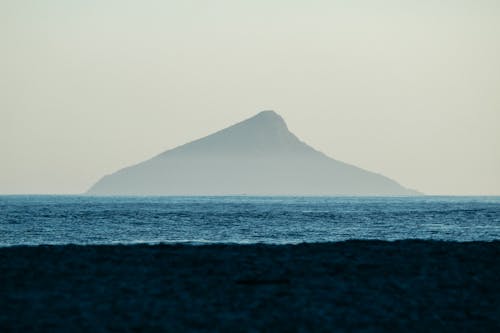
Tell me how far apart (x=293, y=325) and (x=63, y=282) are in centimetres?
587

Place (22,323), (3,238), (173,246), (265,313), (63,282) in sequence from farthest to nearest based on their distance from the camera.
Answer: (3,238) < (173,246) < (63,282) < (265,313) < (22,323)

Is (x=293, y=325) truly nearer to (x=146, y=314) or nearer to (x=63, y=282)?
(x=146, y=314)

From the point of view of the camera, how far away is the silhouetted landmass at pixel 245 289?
16438 millimetres

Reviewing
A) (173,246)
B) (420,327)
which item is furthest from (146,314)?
(173,246)

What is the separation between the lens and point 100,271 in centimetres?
2142

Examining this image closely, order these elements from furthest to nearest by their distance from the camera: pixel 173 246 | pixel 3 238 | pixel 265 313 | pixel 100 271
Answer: pixel 3 238 < pixel 173 246 < pixel 100 271 < pixel 265 313

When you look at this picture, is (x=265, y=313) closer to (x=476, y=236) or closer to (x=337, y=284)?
(x=337, y=284)

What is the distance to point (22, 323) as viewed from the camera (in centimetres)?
1591

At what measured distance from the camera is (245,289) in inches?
770

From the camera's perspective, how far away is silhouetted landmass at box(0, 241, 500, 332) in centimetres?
1644

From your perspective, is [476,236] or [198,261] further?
[476,236]

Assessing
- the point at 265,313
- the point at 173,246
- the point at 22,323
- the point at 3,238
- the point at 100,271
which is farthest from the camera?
the point at 3,238

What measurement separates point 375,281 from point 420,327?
4388 millimetres

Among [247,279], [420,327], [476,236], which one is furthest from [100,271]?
[476,236]
